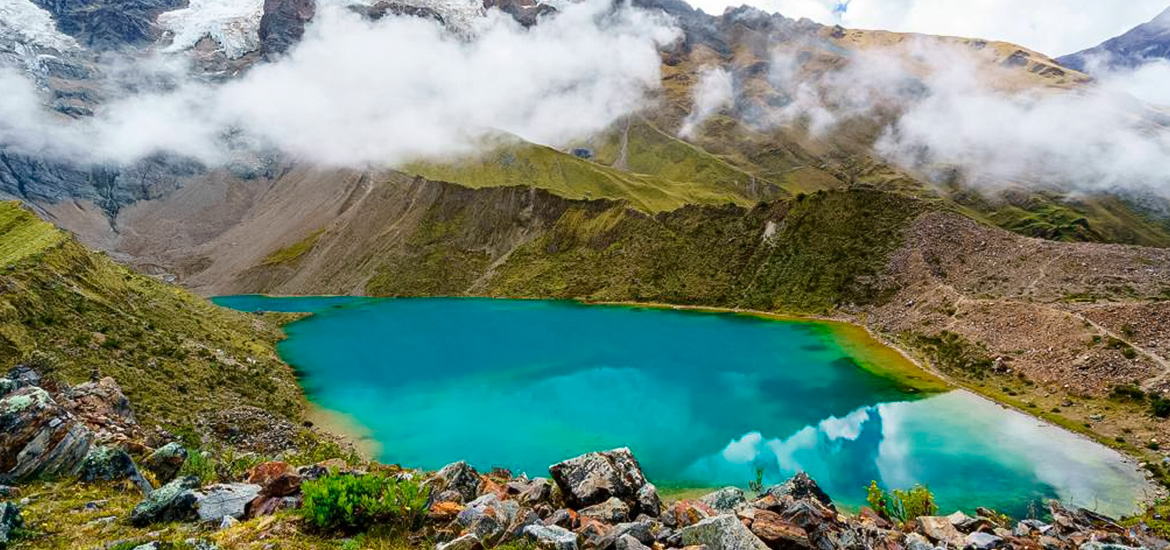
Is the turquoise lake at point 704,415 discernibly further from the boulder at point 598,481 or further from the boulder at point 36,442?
the boulder at point 36,442

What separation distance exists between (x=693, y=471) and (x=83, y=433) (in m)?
33.8

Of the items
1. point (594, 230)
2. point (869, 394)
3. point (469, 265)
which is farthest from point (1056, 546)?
point (469, 265)

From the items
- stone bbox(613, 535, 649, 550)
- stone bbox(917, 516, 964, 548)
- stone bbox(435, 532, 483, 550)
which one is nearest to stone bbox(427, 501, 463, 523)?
stone bbox(435, 532, 483, 550)

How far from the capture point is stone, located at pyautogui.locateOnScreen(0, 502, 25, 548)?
39.2 feet

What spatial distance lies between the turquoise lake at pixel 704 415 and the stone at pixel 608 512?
2389 centimetres

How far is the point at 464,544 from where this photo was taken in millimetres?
12867

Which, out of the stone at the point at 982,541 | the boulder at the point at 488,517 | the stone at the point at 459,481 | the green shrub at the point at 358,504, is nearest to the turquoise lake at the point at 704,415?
the stone at the point at 982,541

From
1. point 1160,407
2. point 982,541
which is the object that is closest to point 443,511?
point 982,541

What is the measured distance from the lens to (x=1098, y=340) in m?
59.3

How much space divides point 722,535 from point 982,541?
1043 cm

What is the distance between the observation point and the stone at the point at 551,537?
520 inches

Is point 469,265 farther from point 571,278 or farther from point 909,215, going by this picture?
point 909,215

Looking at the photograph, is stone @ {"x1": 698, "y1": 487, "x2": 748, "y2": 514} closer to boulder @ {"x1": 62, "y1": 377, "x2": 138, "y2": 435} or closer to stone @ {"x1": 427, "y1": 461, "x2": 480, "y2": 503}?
stone @ {"x1": 427, "y1": 461, "x2": 480, "y2": 503}

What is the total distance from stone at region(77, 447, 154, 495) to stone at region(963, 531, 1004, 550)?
966 inches
